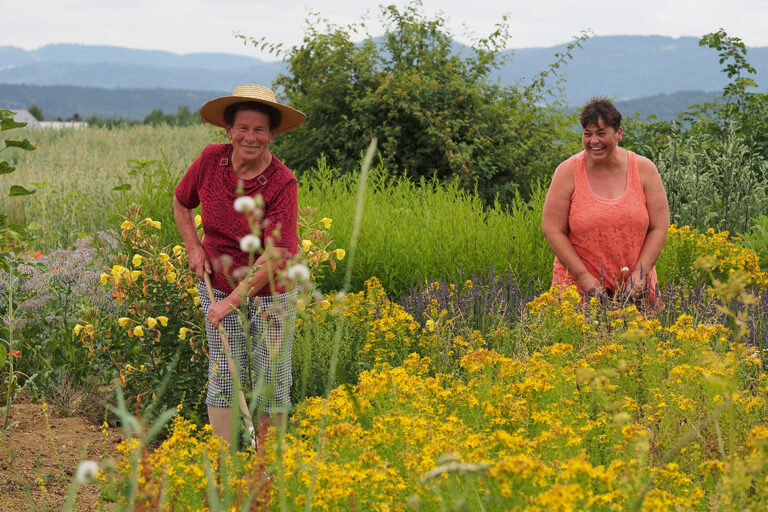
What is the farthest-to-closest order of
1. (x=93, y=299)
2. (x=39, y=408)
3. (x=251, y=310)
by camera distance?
(x=93, y=299) < (x=39, y=408) < (x=251, y=310)

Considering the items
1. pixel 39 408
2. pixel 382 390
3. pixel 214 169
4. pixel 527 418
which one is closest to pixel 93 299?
pixel 39 408

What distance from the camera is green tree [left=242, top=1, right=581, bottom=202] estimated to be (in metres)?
8.59

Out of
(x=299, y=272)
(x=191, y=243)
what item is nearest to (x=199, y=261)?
A: (x=191, y=243)

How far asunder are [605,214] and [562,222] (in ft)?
0.88

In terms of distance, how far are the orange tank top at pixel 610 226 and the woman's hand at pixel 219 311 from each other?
6.55ft


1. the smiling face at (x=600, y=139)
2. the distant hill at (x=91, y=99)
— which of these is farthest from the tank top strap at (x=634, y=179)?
the distant hill at (x=91, y=99)

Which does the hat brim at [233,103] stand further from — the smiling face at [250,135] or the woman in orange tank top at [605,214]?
the woman in orange tank top at [605,214]

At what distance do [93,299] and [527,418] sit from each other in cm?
384

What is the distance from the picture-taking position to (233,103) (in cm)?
360

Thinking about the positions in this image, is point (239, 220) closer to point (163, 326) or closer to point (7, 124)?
point (163, 326)

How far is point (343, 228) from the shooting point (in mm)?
5664

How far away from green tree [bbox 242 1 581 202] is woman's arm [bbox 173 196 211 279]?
4.59m

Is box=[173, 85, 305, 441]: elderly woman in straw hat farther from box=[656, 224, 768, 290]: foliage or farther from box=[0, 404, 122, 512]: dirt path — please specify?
box=[656, 224, 768, 290]: foliage

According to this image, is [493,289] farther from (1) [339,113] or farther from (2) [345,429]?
(1) [339,113]
